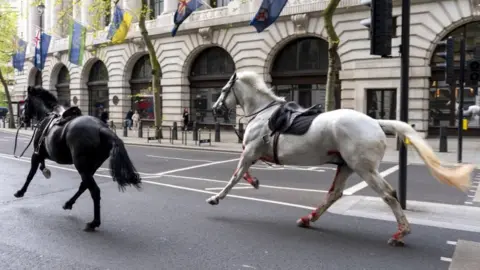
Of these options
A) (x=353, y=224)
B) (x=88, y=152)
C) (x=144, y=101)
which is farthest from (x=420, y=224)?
(x=144, y=101)

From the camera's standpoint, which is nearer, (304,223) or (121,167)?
(121,167)

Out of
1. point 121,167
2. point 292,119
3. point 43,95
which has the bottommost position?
point 121,167

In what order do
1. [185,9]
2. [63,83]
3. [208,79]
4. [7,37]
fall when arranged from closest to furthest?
[185,9], [208,79], [7,37], [63,83]

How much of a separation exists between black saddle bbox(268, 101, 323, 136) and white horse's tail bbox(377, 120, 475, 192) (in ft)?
3.59

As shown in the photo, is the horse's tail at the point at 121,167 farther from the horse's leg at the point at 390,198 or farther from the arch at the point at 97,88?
the arch at the point at 97,88

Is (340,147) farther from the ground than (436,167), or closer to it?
farther from the ground

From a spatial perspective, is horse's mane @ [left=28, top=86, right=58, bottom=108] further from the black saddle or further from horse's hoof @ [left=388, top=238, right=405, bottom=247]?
horse's hoof @ [left=388, top=238, right=405, bottom=247]

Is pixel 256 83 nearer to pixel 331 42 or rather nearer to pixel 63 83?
pixel 331 42

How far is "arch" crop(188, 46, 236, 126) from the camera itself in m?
31.5

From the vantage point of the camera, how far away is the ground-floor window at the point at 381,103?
24750 millimetres

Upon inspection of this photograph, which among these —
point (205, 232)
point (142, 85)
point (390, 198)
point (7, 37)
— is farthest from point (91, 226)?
point (7, 37)

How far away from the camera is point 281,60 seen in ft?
95.1

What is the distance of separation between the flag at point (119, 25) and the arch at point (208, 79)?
7.55 metres

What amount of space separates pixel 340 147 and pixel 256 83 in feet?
6.67
